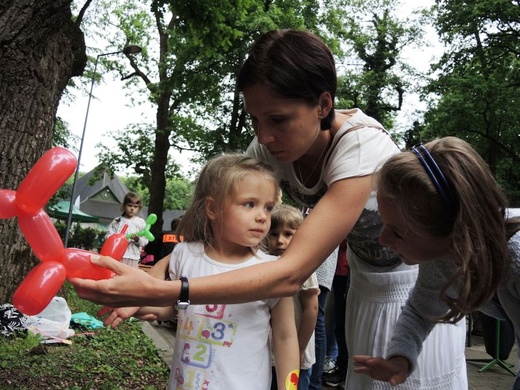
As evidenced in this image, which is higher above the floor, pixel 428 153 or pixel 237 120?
pixel 237 120

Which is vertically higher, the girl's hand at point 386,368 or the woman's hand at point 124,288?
the woman's hand at point 124,288

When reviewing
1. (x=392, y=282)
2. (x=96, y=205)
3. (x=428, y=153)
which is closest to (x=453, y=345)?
(x=392, y=282)

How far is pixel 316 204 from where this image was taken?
183cm

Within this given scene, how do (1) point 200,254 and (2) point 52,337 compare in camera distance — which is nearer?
(1) point 200,254

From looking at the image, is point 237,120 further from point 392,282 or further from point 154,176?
point 392,282

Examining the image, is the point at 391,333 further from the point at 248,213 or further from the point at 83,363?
the point at 83,363

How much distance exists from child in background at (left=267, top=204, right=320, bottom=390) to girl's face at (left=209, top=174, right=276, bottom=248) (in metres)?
1.29

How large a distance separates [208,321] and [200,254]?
264 mm

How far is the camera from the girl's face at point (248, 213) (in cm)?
201

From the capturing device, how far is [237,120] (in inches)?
715

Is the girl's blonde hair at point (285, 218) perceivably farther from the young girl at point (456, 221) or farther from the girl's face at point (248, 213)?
the young girl at point (456, 221)

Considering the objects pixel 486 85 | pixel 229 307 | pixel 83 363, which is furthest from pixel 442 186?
pixel 486 85

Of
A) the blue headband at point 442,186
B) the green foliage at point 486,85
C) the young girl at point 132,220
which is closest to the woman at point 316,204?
the blue headband at point 442,186

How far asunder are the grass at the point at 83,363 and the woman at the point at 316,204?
2486 mm
